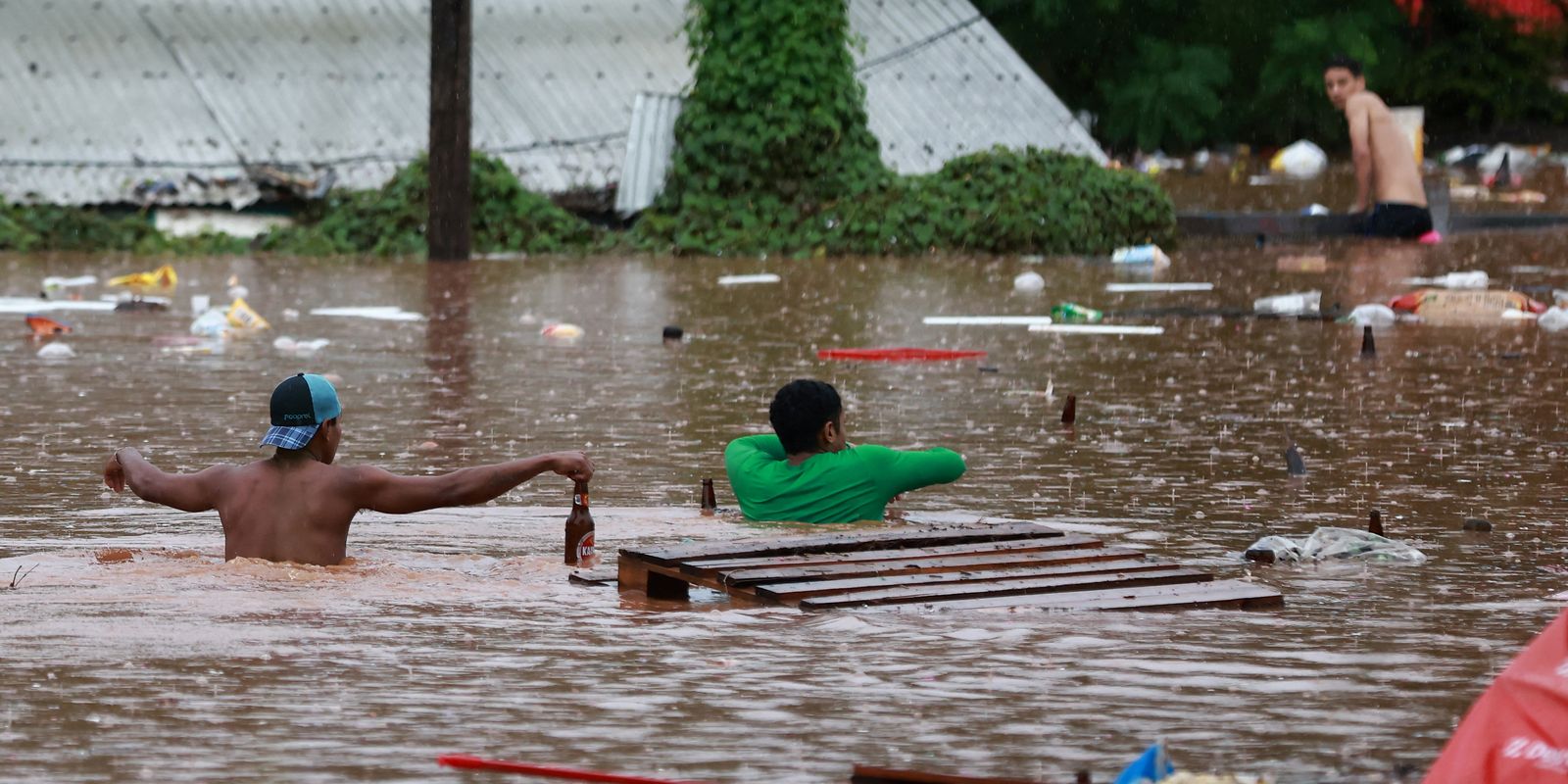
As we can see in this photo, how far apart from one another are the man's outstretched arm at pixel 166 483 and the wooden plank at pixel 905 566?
1.67 metres

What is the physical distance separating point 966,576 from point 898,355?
259 inches

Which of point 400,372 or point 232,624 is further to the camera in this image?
point 400,372

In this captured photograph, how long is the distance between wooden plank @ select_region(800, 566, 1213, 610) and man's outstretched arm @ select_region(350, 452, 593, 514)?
0.92m

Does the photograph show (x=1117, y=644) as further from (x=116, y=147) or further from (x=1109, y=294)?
(x=116, y=147)

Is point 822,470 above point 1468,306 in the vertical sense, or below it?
below

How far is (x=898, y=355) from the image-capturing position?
13.6 meters

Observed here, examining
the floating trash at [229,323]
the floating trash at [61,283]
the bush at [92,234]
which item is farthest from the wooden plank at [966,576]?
the bush at [92,234]

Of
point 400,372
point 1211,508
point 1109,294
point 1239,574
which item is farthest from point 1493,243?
point 1239,574

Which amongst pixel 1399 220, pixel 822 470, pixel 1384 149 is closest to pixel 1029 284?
pixel 1384 149

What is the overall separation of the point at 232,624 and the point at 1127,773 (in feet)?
9.39

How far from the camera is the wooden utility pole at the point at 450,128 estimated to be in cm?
2075

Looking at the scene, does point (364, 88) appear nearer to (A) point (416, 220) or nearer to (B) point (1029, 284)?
(A) point (416, 220)

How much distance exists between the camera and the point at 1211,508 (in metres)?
8.73

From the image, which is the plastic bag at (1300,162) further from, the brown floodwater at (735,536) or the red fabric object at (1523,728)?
the red fabric object at (1523,728)
